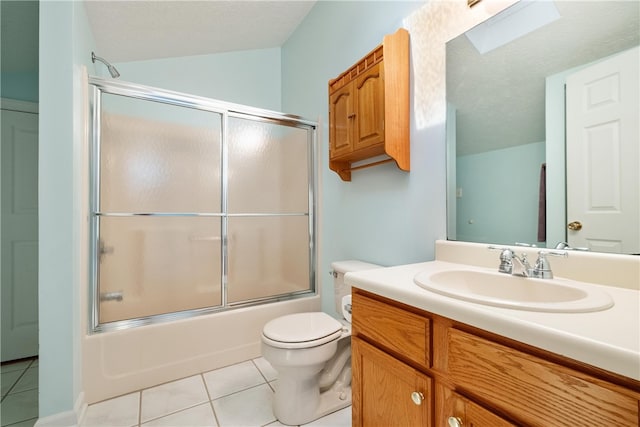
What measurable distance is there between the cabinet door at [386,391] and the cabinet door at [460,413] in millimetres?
31

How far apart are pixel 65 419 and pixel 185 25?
8.34 feet

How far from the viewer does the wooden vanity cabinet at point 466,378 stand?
1.62 feet

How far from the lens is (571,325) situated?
550mm

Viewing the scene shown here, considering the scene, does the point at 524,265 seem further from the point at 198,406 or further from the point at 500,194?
the point at 198,406

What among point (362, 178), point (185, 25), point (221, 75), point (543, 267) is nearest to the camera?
point (543, 267)

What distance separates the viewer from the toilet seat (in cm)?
133

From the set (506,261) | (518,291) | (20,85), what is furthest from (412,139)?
(20,85)

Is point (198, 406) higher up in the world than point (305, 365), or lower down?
lower down

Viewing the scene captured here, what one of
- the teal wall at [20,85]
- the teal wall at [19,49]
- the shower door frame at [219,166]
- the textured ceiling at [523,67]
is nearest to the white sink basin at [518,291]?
the textured ceiling at [523,67]

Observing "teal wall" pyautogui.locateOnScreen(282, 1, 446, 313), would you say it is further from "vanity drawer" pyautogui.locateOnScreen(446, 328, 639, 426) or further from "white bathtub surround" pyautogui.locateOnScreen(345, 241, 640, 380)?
"vanity drawer" pyautogui.locateOnScreen(446, 328, 639, 426)

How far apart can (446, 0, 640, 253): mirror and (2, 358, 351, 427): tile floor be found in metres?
1.23

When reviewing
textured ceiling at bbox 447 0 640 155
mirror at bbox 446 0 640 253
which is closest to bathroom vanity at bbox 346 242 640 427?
mirror at bbox 446 0 640 253

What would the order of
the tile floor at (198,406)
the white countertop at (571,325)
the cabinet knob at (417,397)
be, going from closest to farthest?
the white countertop at (571,325) < the cabinet knob at (417,397) < the tile floor at (198,406)

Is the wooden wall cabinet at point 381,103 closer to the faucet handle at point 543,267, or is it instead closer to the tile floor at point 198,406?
the faucet handle at point 543,267
